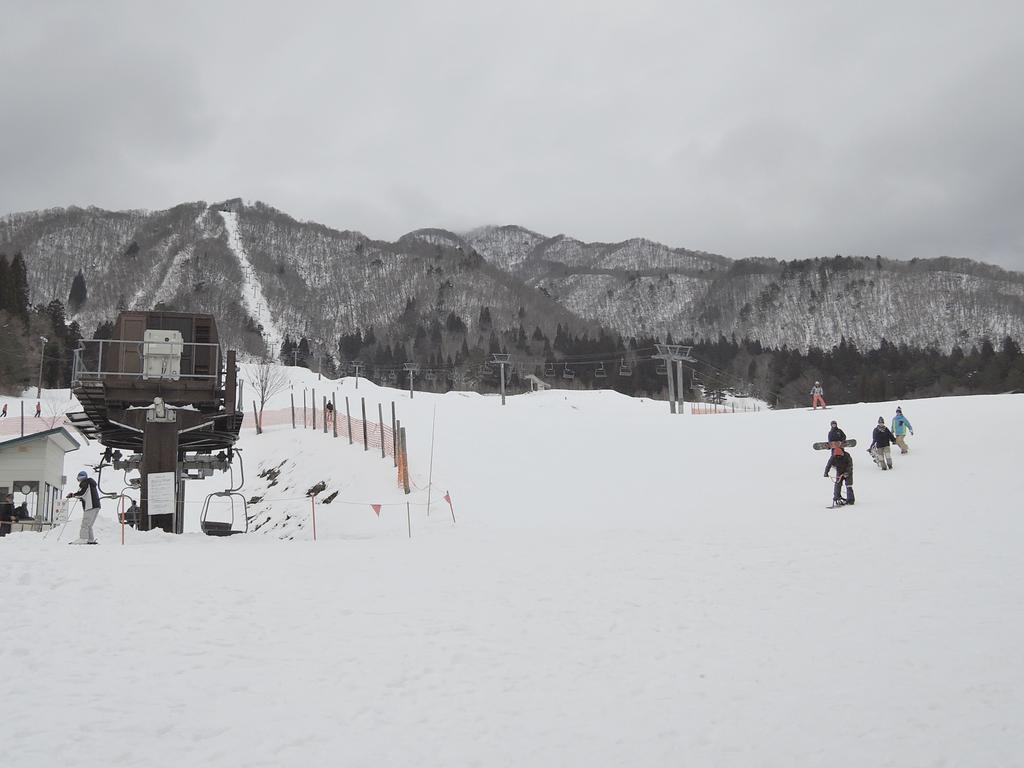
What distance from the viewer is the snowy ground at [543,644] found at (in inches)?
245

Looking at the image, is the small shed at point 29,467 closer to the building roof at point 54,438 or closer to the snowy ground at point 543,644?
the building roof at point 54,438

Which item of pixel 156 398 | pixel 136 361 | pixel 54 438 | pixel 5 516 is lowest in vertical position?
pixel 5 516

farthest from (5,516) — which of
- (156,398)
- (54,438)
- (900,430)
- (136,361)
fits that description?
(900,430)

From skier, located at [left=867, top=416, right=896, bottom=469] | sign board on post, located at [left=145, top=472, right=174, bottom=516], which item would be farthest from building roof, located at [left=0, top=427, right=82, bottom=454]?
skier, located at [left=867, top=416, right=896, bottom=469]

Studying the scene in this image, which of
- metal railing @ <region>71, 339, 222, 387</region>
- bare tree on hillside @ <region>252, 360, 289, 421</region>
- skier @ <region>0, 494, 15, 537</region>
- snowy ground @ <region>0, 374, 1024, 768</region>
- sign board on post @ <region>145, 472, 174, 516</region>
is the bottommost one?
snowy ground @ <region>0, 374, 1024, 768</region>

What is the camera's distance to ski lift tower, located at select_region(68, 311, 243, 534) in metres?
20.7

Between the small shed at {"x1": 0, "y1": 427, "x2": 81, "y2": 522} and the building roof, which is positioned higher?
the building roof

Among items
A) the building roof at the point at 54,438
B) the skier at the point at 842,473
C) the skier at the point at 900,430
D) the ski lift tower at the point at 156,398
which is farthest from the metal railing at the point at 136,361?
the skier at the point at 900,430

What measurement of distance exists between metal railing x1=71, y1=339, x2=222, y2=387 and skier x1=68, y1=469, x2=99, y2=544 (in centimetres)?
575

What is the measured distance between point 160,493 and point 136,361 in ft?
20.5

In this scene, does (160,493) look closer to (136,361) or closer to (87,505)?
(87,505)

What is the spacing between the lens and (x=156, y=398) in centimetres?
2106

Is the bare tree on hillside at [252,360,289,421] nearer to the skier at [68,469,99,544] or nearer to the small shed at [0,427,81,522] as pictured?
the small shed at [0,427,81,522]

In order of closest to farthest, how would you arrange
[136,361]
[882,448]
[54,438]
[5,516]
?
[5,516], [882,448], [136,361], [54,438]
